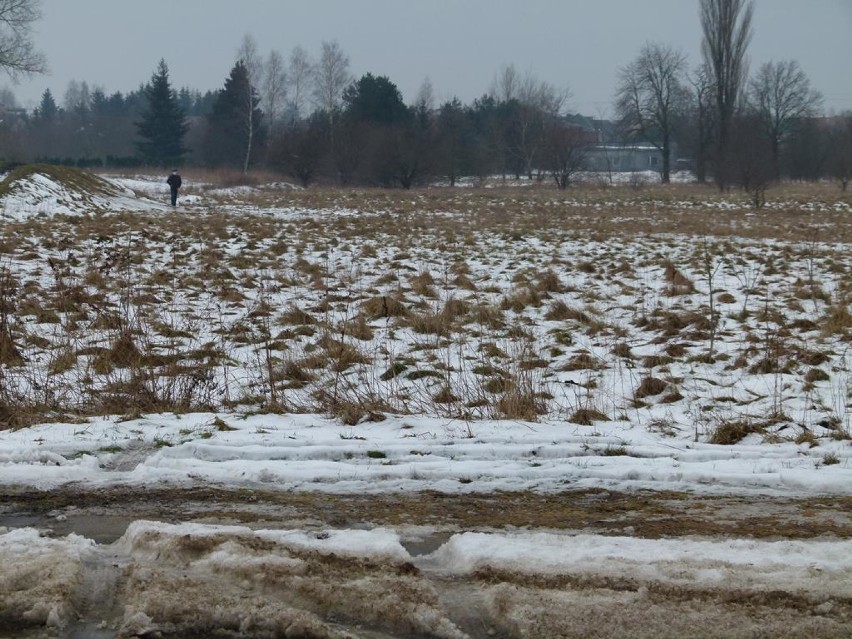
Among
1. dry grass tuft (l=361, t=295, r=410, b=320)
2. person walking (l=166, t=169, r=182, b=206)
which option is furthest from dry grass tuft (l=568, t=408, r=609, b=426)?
person walking (l=166, t=169, r=182, b=206)

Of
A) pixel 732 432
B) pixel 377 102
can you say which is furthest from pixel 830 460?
pixel 377 102

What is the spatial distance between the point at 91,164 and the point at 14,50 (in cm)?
2653

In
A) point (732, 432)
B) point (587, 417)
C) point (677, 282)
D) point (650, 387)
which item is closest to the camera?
point (732, 432)

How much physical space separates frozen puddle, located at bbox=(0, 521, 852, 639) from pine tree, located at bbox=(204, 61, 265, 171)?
53.4 metres

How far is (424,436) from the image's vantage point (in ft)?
15.3

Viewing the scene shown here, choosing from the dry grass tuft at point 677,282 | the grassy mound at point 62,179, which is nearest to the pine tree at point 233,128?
the grassy mound at point 62,179

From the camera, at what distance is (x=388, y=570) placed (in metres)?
2.87

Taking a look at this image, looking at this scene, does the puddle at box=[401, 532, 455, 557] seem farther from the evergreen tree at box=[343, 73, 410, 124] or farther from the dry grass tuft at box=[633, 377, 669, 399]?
the evergreen tree at box=[343, 73, 410, 124]

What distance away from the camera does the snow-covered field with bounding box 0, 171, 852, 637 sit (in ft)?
8.62

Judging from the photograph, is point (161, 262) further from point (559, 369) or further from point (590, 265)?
point (559, 369)

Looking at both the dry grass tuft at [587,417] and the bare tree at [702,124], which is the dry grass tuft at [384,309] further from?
the bare tree at [702,124]

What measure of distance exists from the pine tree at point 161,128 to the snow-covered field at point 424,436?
4598 centimetres

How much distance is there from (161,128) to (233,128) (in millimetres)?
5112

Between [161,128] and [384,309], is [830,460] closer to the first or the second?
[384,309]
